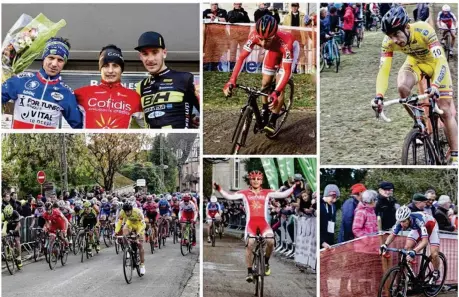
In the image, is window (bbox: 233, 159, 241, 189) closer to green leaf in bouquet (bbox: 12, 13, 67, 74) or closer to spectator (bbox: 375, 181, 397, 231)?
spectator (bbox: 375, 181, 397, 231)

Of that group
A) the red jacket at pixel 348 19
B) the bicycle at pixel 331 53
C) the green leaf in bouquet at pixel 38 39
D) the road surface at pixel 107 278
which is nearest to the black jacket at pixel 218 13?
the bicycle at pixel 331 53

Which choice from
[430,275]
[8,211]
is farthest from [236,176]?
[8,211]

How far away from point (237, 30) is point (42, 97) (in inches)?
79.8

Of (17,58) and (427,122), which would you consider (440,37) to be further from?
(17,58)

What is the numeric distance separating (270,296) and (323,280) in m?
0.55

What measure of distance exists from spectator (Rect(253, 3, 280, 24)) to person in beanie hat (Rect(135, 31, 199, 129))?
88cm

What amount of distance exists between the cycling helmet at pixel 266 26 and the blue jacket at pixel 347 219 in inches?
71.5

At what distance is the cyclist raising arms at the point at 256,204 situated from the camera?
22.7 ft

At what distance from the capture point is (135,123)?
6.96 meters

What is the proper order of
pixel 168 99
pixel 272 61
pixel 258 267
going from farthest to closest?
pixel 272 61 < pixel 168 99 < pixel 258 267

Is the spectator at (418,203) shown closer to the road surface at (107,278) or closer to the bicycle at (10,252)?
the road surface at (107,278)

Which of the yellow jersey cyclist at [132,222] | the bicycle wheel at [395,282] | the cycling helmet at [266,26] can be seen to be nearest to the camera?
the bicycle wheel at [395,282]

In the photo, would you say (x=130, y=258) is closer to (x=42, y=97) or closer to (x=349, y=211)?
(x=42, y=97)

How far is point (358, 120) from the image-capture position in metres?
6.95
